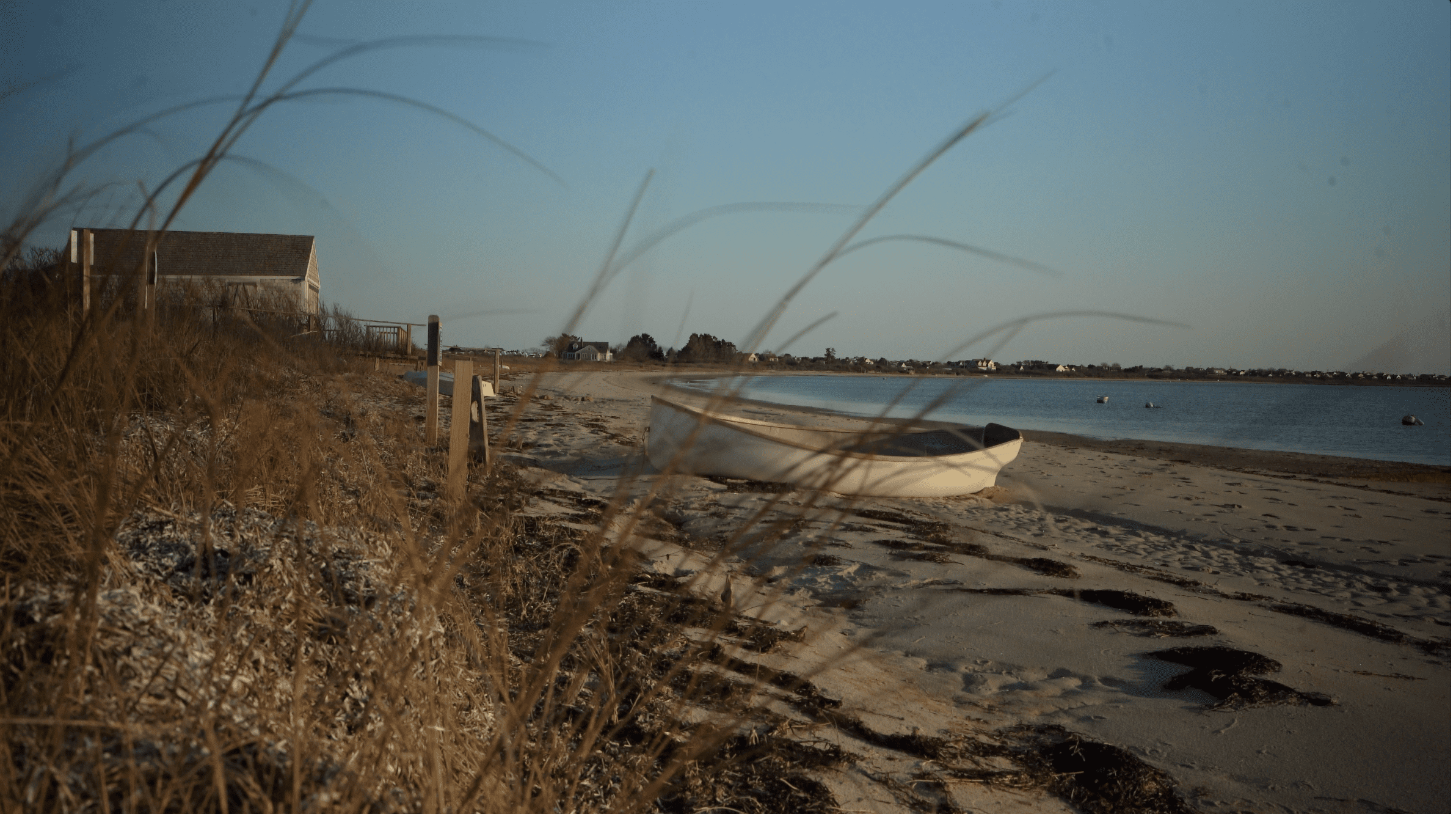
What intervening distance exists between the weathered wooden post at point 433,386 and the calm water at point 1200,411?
2.04 m

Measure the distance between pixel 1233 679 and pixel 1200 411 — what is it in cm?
4228

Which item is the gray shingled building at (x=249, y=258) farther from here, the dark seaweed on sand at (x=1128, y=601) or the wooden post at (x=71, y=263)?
the dark seaweed on sand at (x=1128, y=601)

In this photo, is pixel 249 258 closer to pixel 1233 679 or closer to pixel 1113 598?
pixel 1113 598

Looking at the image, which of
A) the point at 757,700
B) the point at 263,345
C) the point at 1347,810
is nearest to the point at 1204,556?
the point at 1347,810

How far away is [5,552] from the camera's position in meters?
1.38

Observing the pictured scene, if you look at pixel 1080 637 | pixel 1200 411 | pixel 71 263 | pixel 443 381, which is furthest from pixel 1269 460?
pixel 1200 411

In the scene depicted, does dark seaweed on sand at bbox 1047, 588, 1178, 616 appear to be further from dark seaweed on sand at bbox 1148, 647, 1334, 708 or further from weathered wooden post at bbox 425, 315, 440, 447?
weathered wooden post at bbox 425, 315, 440, 447

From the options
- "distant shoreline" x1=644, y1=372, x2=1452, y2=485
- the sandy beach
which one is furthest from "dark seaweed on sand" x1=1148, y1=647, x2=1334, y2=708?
"distant shoreline" x1=644, y1=372, x2=1452, y2=485

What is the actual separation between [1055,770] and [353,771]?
2.14m

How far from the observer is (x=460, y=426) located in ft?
14.5

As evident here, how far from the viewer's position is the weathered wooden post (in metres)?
5.86

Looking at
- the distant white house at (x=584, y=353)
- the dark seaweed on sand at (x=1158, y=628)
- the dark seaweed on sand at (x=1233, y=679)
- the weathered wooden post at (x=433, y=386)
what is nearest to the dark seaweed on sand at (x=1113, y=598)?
the dark seaweed on sand at (x=1158, y=628)

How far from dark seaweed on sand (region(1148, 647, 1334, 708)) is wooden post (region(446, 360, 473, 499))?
3.31 metres

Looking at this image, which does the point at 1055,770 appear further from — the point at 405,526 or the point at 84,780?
the point at 84,780
